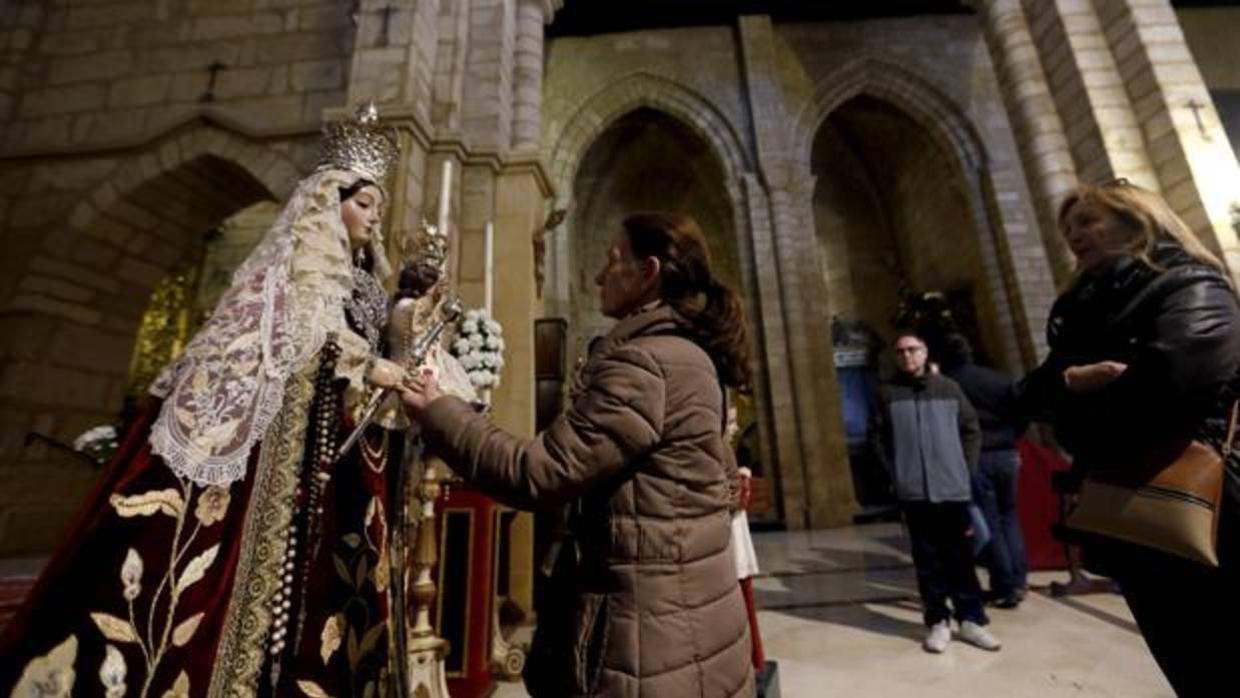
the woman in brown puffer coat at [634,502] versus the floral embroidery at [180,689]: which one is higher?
the woman in brown puffer coat at [634,502]

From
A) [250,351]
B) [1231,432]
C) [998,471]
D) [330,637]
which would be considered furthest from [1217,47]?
[330,637]

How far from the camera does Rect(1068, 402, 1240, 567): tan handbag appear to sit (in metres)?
1.17

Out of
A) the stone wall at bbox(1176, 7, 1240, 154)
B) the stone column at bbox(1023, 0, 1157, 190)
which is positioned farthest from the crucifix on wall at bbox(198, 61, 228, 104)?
the stone wall at bbox(1176, 7, 1240, 154)

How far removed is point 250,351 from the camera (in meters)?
1.35

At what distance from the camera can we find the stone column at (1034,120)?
423cm

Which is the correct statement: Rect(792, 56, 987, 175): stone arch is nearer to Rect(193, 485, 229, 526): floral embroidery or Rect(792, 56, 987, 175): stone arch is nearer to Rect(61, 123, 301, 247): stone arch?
Rect(61, 123, 301, 247): stone arch

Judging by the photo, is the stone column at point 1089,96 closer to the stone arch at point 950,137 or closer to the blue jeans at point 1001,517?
the blue jeans at point 1001,517

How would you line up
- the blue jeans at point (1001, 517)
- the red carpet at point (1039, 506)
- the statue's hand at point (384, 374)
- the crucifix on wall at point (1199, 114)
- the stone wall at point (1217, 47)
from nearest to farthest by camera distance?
the statue's hand at point (384, 374) < the blue jeans at point (1001, 517) < the crucifix on wall at point (1199, 114) < the red carpet at point (1039, 506) < the stone wall at point (1217, 47)

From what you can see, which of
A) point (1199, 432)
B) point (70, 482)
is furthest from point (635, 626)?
point (70, 482)

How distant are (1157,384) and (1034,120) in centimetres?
Result: 435

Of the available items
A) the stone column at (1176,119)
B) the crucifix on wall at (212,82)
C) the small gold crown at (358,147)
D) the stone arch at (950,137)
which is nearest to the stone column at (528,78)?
the small gold crown at (358,147)

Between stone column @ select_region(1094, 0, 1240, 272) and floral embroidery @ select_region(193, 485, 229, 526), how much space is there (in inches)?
214

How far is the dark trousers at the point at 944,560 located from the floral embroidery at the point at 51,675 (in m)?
3.40

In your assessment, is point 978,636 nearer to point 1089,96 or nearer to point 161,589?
point 161,589
